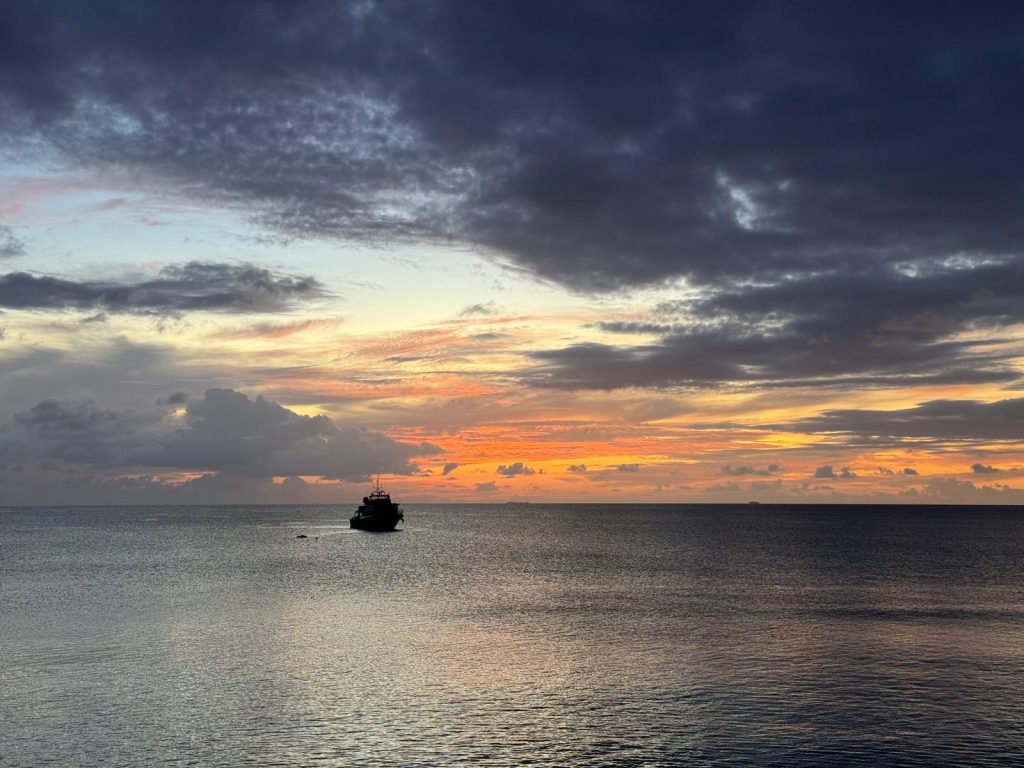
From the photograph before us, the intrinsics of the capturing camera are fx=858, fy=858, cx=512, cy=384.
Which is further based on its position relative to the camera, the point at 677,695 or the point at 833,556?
the point at 833,556

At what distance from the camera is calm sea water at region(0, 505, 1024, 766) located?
139 ft

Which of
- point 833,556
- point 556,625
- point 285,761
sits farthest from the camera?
point 833,556

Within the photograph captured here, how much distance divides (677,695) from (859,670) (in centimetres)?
1524

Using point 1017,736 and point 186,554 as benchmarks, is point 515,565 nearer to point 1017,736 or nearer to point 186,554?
point 186,554

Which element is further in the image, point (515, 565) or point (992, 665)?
point (515, 565)

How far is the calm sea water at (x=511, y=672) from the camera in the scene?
139 ft

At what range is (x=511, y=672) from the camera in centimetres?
5819

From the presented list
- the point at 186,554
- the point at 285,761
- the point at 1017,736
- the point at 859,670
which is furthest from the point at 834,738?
the point at 186,554

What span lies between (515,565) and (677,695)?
96.3m

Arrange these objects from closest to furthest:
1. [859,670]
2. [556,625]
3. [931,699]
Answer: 1. [931,699]
2. [859,670]
3. [556,625]

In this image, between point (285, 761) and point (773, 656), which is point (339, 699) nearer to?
point (285, 761)

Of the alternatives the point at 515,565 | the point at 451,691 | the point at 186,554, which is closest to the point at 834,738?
the point at 451,691

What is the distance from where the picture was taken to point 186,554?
17050 centimetres

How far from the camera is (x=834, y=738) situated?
43406 mm
